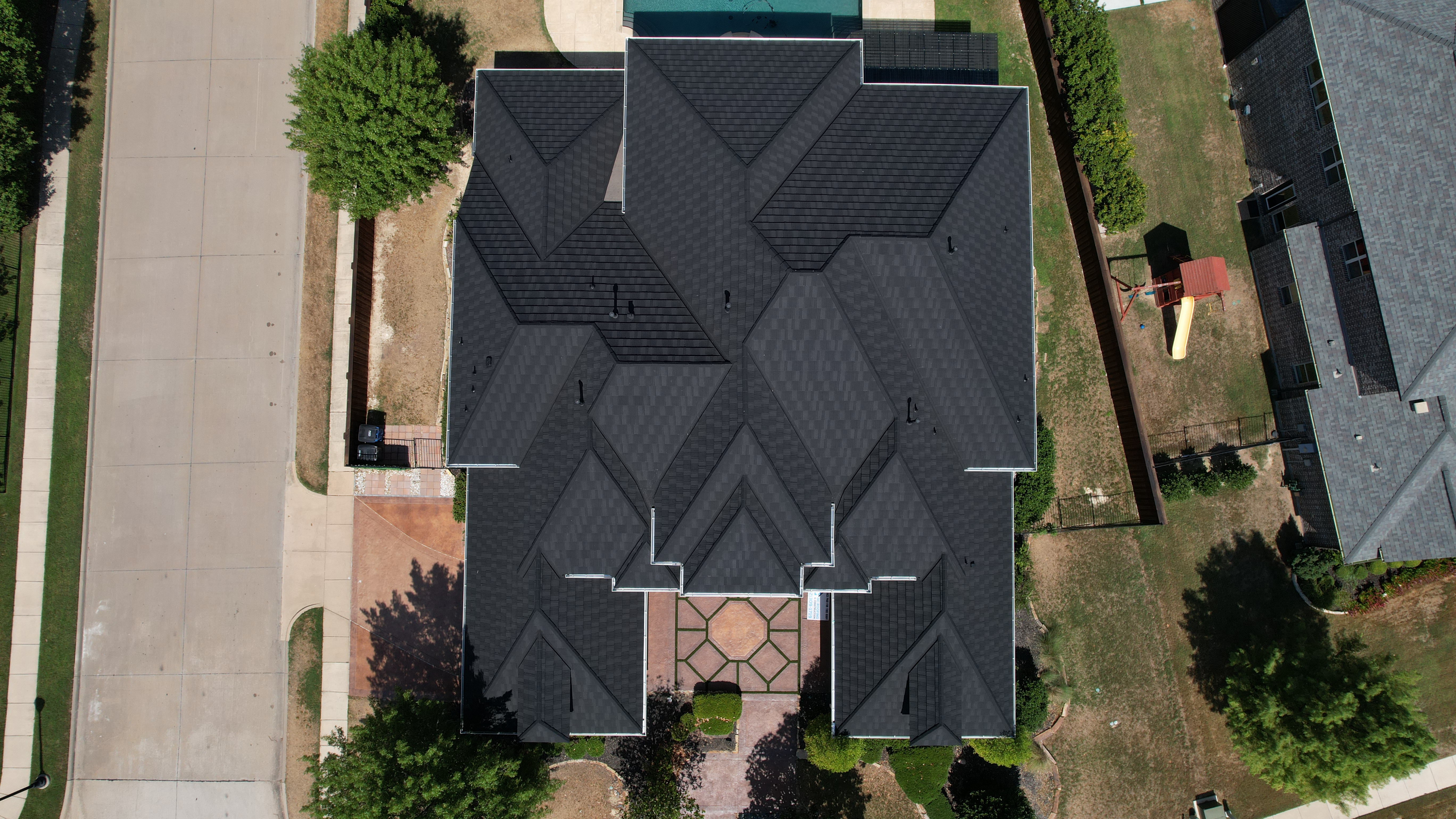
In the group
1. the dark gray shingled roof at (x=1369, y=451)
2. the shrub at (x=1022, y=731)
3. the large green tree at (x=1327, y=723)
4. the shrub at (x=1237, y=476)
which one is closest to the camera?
the large green tree at (x=1327, y=723)

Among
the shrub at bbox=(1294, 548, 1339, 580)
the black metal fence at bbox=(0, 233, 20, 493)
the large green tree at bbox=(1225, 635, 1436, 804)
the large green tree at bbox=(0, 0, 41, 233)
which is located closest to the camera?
the large green tree at bbox=(1225, 635, 1436, 804)

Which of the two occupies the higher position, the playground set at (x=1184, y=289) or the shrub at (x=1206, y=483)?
the playground set at (x=1184, y=289)

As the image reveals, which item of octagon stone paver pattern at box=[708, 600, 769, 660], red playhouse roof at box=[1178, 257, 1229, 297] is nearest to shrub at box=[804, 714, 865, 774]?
octagon stone paver pattern at box=[708, 600, 769, 660]

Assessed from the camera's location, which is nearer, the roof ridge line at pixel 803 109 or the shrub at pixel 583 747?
the roof ridge line at pixel 803 109

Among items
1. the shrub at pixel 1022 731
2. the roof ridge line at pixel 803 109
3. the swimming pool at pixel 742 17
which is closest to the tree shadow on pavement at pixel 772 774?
the shrub at pixel 1022 731

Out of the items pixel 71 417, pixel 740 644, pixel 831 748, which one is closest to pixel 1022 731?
pixel 831 748

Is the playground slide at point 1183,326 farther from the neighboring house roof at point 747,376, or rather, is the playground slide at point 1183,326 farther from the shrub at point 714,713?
the shrub at point 714,713

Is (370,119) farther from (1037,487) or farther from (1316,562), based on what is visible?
(1316,562)

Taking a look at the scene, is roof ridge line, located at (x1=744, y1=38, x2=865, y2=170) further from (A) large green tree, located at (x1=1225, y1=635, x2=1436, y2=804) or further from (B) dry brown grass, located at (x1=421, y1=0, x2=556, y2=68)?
(A) large green tree, located at (x1=1225, y1=635, x2=1436, y2=804)
